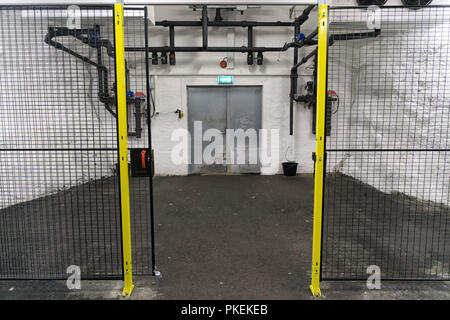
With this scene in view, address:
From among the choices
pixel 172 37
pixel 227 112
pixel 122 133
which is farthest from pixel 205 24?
pixel 122 133

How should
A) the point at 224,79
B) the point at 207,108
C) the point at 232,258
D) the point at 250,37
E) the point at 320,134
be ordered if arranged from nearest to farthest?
the point at 320,134 → the point at 232,258 → the point at 250,37 → the point at 224,79 → the point at 207,108

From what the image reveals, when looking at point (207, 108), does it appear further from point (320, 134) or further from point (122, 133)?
point (320, 134)

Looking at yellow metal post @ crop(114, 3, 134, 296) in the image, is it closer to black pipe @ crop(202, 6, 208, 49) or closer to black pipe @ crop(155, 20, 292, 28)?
black pipe @ crop(202, 6, 208, 49)

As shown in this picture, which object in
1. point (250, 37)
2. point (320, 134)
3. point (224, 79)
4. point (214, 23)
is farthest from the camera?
point (224, 79)

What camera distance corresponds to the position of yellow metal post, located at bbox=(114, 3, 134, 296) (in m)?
2.26

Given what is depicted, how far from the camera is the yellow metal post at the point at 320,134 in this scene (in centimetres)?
225

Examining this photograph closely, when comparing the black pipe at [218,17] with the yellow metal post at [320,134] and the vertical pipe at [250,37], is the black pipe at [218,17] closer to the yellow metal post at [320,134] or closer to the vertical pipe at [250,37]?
the vertical pipe at [250,37]

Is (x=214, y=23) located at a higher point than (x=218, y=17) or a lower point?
lower

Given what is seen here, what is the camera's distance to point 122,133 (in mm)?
2359

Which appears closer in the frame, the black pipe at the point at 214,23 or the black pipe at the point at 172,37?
the black pipe at the point at 214,23

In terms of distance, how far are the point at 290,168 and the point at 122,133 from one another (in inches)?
209

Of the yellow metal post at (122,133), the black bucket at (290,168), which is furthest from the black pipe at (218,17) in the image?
the yellow metal post at (122,133)

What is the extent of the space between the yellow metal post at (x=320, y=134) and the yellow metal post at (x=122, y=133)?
1.52 metres
